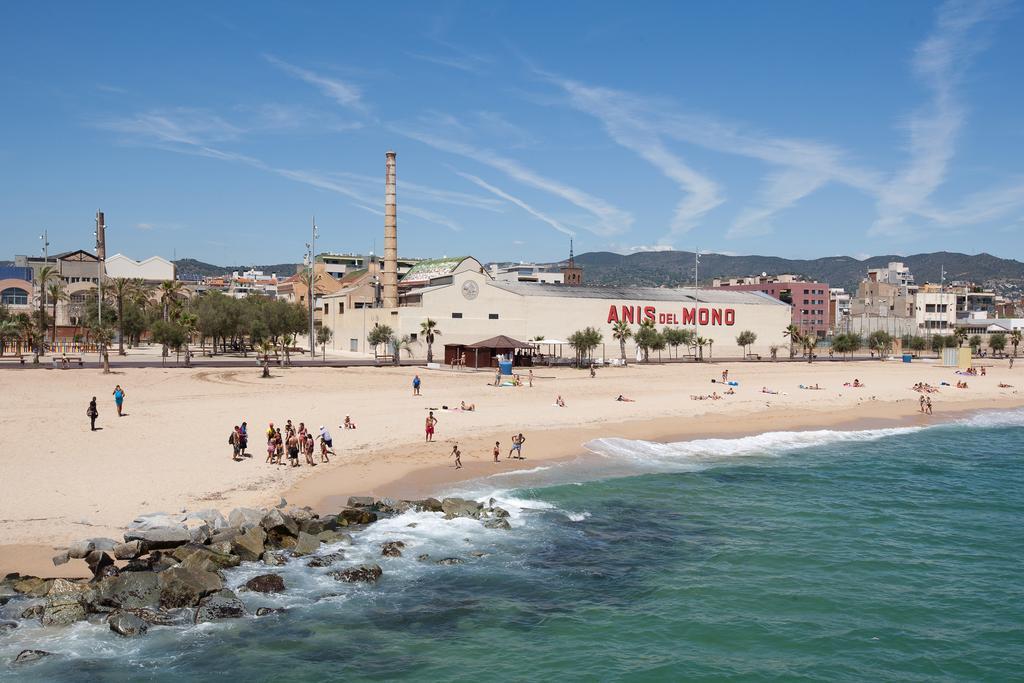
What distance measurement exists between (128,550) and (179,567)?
5.59 ft

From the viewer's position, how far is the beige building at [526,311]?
80.2m

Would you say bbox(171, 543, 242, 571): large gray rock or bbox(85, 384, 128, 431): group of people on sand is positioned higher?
bbox(85, 384, 128, 431): group of people on sand

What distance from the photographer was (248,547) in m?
19.2

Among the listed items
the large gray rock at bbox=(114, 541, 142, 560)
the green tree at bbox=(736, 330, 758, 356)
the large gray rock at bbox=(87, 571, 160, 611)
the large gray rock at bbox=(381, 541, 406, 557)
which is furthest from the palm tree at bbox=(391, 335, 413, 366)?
the large gray rock at bbox=(87, 571, 160, 611)

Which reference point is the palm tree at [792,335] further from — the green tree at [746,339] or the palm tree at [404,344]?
the palm tree at [404,344]

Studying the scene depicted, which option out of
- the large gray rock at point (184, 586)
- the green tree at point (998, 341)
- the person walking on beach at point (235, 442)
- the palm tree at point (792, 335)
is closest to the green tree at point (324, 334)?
the palm tree at point (792, 335)

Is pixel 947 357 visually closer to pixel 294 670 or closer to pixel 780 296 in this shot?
pixel 780 296

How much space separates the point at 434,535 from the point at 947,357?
87382 millimetres

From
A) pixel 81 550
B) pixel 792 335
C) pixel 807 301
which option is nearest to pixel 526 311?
pixel 792 335

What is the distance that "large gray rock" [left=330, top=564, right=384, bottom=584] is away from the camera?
18.4 meters

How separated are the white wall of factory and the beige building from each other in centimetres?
10

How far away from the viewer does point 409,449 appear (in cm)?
3189

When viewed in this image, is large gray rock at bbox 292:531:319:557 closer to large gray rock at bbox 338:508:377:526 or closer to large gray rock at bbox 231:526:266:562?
large gray rock at bbox 231:526:266:562

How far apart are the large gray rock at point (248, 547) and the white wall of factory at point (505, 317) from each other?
58717 millimetres
